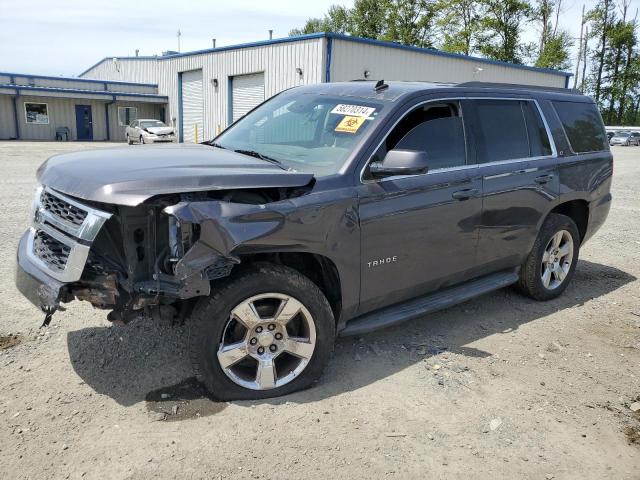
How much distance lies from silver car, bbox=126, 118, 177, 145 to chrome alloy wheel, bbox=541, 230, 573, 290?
2712 cm

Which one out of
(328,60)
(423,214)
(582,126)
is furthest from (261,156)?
(328,60)

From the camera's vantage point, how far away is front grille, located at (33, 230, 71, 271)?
10.2 feet

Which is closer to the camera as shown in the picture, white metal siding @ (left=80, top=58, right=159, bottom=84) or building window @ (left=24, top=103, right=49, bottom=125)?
building window @ (left=24, top=103, right=49, bottom=125)

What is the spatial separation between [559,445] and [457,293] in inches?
59.8

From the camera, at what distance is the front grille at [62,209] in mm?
3059

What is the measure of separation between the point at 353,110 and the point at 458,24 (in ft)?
176

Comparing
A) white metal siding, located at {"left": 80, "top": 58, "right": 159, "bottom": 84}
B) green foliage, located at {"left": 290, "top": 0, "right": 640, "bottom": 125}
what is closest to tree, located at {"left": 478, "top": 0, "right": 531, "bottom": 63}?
green foliage, located at {"left": 290, "top": 0, "right": 640, "bottom": 125}

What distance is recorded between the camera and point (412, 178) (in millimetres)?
3834

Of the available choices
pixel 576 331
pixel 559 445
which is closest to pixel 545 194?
pixel 576 331

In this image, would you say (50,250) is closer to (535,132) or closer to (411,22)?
(535,132)

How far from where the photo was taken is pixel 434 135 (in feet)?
13.3

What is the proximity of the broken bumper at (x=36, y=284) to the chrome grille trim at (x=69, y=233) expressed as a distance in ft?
0.11

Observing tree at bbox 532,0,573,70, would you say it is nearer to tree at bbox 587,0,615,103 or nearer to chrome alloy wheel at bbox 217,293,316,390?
tree at bbox 587,0,615,103

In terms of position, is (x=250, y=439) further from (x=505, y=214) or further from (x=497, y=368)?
(x=505, y=214)
